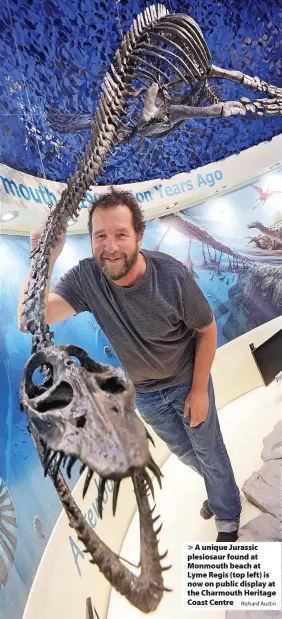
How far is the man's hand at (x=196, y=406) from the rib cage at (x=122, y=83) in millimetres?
474

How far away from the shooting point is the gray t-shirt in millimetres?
1285

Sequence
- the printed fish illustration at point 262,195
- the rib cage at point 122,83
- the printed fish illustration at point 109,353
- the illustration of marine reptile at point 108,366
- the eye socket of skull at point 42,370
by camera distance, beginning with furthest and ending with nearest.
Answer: the printed fish illustration at point 262,195 < the printed fish illustration at point 109,353 < the rib cage at point 122,83 < the eye socket of skull at point 42,370 < the illustration of marine reptile at point 108,366

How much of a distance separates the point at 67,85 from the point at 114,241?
46 centimetres

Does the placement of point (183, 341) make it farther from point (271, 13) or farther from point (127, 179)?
point (271, 13)

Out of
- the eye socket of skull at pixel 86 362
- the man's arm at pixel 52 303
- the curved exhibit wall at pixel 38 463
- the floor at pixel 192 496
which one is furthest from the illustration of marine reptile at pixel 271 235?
the eye socket of skull at pixel 86 362

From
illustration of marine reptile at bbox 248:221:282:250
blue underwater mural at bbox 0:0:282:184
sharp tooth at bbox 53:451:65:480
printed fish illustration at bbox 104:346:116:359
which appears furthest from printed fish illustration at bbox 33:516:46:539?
illustration of marine reptile at bbox 248:221:282:250

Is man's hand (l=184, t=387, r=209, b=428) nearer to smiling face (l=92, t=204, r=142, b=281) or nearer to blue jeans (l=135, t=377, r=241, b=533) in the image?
blue jeans (l=135, t=377, r=241, b=533)

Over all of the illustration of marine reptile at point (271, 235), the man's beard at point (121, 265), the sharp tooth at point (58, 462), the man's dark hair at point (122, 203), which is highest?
the illustration of marine reptile at point (271, 235)

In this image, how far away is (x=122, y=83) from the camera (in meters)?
1.36

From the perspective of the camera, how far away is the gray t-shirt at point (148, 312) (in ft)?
4.22

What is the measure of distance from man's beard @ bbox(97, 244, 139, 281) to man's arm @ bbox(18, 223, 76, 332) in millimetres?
117

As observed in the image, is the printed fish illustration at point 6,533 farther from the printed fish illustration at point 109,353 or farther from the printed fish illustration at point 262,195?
the printed fish illustration at point 262,195

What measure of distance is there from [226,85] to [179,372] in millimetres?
929

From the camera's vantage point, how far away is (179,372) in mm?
1359
